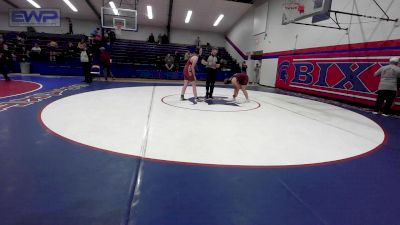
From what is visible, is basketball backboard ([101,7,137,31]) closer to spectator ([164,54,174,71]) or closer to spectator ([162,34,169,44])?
spectator ([164,54,174,71])

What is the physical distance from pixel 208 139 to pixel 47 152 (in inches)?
78.1

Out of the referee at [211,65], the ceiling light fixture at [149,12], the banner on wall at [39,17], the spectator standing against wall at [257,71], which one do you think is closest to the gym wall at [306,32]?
the spectator standing against wall at [257,71]

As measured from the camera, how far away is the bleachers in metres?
13.5

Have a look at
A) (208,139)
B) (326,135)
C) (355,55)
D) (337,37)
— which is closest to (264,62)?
(337,37)

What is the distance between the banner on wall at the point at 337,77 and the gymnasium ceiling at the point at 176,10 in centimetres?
796

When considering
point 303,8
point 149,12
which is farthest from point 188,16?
point 303,8

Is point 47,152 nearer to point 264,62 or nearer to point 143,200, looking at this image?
point 143,200

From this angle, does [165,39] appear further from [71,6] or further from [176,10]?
[71,6]

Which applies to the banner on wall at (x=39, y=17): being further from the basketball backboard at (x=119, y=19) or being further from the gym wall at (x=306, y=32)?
the gym wall at (x=306, y=32)

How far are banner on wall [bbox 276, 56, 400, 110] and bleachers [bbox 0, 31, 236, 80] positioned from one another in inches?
219

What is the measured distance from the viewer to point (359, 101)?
8.23 metres

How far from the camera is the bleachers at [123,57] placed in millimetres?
13492

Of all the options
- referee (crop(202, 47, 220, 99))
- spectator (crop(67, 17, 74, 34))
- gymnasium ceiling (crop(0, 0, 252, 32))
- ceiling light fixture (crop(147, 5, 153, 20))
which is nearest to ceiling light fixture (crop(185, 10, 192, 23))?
gymnasium ceiling (crop(0, 0, 252, 32))

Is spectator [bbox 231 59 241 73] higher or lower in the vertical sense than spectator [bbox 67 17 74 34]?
lower
